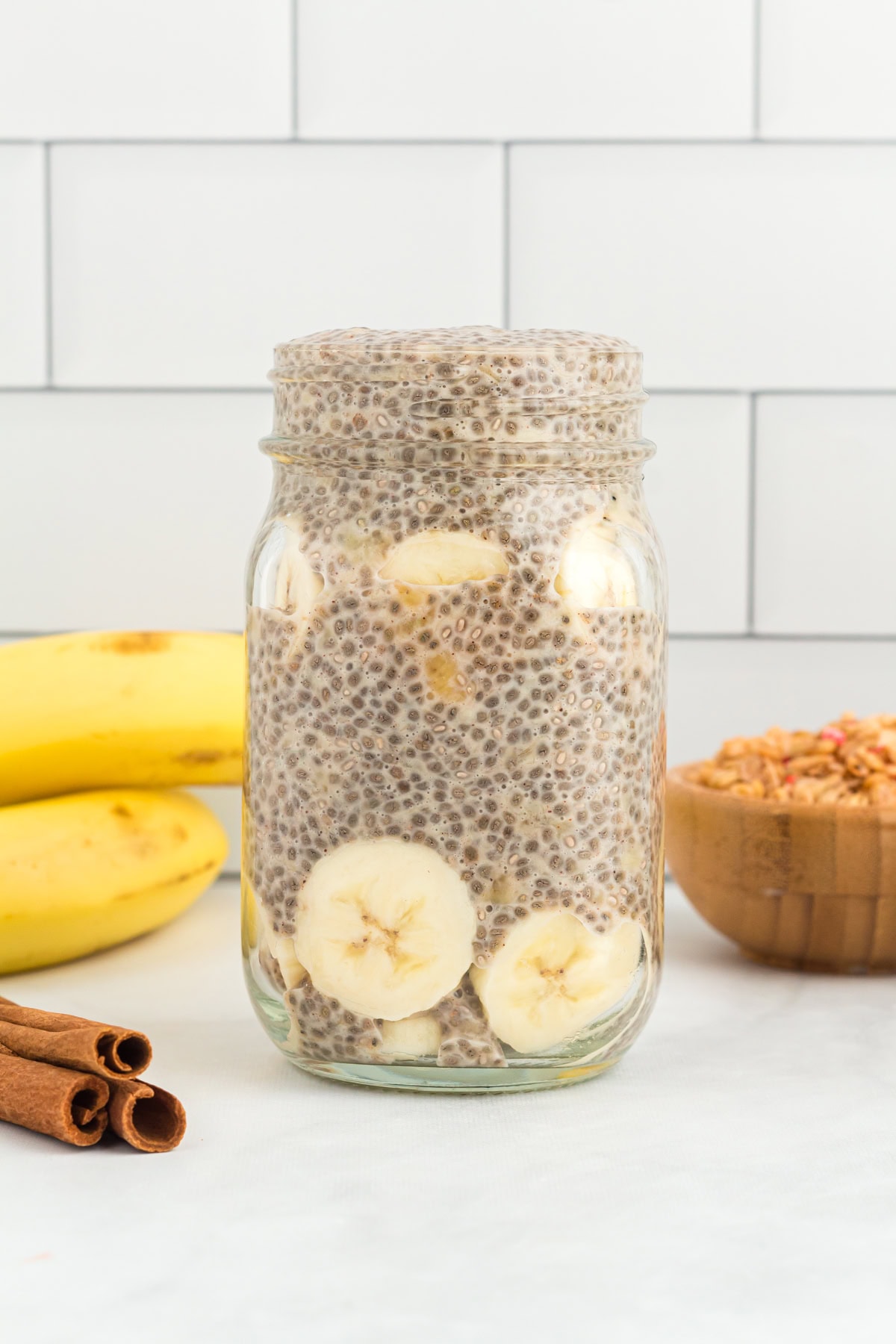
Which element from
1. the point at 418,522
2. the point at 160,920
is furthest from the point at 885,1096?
the point at 160,920

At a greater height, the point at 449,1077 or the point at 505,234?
the point at 505,234

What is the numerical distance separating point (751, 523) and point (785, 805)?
0.25m

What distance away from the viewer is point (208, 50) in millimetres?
871

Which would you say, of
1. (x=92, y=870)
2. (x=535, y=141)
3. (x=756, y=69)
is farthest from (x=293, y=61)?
(x=92, y=870)

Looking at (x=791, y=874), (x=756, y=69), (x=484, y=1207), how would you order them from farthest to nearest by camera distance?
1. (x=756, y=69)
2. (x=791, y=874)
3. (x=484, y=1207)

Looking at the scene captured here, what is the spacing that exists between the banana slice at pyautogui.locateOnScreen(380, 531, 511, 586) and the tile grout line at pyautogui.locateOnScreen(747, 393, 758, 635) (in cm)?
42

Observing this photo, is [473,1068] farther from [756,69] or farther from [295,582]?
[756,69]

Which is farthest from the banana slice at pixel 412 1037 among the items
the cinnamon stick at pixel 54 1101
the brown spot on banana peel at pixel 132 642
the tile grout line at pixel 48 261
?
the tile grout line at pixel 48 261

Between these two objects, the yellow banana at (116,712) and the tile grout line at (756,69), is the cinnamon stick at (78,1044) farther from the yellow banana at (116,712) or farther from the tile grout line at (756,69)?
the tile grout line at (756,69)

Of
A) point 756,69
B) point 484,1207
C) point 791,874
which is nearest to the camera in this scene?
point 484,1207

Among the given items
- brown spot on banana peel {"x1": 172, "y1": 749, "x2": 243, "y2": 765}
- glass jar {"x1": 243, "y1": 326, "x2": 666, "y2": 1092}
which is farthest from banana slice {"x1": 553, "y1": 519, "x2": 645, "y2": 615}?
brown spot on banana peel {"x1": 172, "y1": 749, "x2": 243, "y2": 765}

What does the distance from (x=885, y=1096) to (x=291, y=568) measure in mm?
318

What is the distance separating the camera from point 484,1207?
0.47 meters

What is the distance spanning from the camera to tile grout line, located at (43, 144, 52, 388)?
0.88 metres
